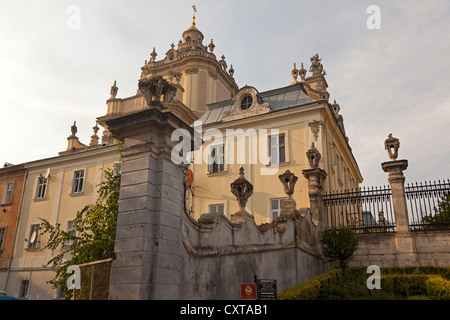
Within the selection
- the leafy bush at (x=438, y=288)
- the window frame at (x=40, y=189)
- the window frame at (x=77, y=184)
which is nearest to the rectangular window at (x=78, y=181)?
the window frame at (x=77, y=184)

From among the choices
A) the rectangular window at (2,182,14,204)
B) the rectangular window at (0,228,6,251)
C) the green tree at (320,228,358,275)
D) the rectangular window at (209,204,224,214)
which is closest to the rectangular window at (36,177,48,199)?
the rectangular window at (2,182,14,204)

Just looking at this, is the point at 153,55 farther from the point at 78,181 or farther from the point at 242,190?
the point at 242,190

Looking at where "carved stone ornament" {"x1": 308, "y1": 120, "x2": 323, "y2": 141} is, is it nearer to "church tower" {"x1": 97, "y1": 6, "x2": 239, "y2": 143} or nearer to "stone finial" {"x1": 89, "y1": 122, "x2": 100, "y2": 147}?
"church tower" {"x1": 97, "y1": 6, "x2": 239, "y2": 143}

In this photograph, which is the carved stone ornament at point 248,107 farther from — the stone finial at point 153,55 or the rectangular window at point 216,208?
the stone finial at point 153,55

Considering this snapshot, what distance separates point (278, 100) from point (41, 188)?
18.8 m

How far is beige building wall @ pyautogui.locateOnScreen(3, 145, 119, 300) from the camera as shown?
25.4m

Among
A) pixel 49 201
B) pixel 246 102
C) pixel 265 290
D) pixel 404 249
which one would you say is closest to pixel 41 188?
pixel 49 201

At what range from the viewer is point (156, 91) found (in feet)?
23.9

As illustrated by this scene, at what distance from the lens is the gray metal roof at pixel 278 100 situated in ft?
71.6

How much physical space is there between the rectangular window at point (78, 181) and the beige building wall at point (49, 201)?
20 centimetres

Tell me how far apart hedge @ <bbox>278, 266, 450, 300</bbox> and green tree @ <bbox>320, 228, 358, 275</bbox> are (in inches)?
20.0

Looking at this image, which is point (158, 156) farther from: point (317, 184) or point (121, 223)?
point (317, 184)

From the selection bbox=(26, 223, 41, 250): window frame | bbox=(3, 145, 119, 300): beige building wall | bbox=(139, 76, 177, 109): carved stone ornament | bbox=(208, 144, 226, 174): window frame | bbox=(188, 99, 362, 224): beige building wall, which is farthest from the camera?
bbox=(26, 223, 41, 250): window frame
